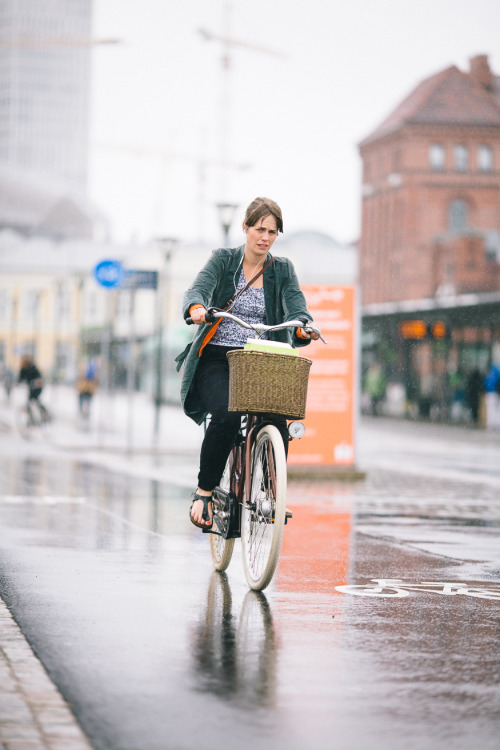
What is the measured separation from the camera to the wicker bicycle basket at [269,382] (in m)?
6.04

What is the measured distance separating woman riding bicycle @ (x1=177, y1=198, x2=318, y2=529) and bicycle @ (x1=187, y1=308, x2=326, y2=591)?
0.29 feet

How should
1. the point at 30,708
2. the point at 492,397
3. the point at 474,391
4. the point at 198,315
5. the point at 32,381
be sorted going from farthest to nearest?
the point at 474,391 → the point at 492,397 → the point at 32,381 → the point at 198,315 → the point at 30,708

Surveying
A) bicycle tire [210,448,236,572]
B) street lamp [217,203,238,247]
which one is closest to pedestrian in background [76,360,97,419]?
street lamp [217,203,238,247]

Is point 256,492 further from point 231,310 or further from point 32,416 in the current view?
point 32,416

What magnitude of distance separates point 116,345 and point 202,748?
68.8m

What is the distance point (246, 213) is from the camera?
6.70 metres

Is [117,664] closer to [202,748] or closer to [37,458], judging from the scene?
[202,748]

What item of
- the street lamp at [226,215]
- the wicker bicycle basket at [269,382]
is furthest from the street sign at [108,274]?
the wicker bicycle basket at [269,382]

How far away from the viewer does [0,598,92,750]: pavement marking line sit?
365cm

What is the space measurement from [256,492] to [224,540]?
663 millimetres

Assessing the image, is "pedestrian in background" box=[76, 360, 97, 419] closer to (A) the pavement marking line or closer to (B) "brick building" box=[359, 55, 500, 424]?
(A) the pavement marking line

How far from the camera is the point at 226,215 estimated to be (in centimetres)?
2116

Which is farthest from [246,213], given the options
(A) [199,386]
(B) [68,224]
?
(B) [68,224]

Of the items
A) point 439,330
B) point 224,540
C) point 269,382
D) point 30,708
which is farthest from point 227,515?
point 439,330
